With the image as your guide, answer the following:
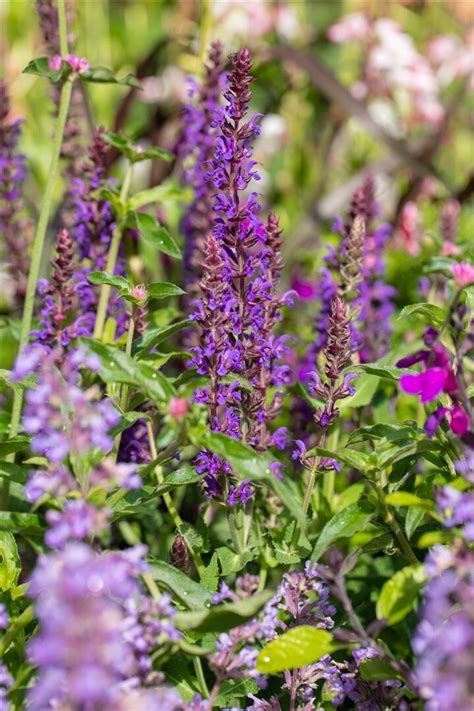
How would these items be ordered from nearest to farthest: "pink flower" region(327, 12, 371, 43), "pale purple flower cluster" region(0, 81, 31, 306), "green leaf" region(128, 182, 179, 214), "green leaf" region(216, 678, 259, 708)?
1. "green leaf" region(216, 678, 259, 708)
2. "green leaf" region(128, 182, 179, 214)
3. "pale purple flower cluster" region(0, 81, 31, 306)
4. "pink flower" region(327, 12, 371, 43)

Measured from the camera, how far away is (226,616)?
1.12 m

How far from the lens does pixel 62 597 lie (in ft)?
2.74

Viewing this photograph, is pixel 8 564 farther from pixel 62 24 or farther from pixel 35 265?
pixel 62 24

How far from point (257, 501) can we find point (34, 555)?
1.60 ft

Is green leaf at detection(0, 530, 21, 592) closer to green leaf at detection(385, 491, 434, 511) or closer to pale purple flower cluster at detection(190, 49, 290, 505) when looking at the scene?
pale purple flower cluster at detection(190, 49, 290, 505)

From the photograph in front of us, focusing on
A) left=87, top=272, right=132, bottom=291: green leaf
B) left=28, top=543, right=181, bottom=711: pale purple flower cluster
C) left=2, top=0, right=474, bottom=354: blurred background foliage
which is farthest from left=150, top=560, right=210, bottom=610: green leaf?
left=2, top=0, right=474, bottom=354: blurred background foliage

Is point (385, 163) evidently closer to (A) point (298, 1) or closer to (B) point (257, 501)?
(B) point (257, 501)

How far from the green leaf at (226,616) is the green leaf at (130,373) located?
0.91ft

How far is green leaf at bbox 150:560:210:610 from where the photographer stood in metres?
1.25

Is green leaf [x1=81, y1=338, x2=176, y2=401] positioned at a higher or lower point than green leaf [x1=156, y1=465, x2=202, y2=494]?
higher

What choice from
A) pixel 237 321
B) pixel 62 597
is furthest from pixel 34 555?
pixel 62 597

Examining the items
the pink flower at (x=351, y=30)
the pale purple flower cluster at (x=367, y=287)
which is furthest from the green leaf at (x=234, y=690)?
the pink flower at (x=351, y=30)

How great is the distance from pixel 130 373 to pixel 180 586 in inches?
12.2

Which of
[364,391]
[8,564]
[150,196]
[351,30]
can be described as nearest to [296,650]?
[8,564]
